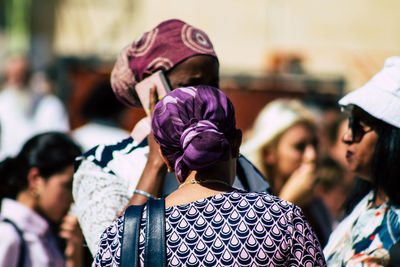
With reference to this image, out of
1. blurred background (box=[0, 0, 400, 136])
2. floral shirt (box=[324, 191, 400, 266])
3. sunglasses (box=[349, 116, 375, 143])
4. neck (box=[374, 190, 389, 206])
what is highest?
sunglasses (box=[349, 116, 375, 143])

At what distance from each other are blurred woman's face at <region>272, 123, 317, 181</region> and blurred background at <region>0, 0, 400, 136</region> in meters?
11.0

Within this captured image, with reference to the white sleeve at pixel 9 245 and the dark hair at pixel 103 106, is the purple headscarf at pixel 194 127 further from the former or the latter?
the dark hair at pixel 103 106

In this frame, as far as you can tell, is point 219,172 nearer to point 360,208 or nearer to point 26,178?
point 360,208

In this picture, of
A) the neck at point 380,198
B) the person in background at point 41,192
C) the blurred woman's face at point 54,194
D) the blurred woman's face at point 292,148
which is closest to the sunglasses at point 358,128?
the neck at point 380,198

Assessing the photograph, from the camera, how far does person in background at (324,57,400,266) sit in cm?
258

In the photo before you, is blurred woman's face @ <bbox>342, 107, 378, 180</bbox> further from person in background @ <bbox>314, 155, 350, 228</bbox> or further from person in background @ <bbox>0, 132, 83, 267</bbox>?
person in background @ <bbox>314, 155, 350, 228</bbox>


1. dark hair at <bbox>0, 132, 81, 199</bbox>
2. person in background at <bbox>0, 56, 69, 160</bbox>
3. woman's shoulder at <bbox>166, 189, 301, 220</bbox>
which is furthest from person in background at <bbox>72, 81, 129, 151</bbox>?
woman's shoulder at <bbox>166, 189, 301, 220</bbox>

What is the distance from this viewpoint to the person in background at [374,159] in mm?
2582

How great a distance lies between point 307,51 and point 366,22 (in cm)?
188

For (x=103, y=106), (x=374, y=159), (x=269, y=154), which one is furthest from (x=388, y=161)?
(x=103, y=106)

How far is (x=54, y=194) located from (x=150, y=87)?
1329 millimetres

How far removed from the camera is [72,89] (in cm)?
1020

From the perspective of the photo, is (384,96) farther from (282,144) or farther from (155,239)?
(282,144)

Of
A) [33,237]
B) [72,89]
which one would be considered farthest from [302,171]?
[72,89]
